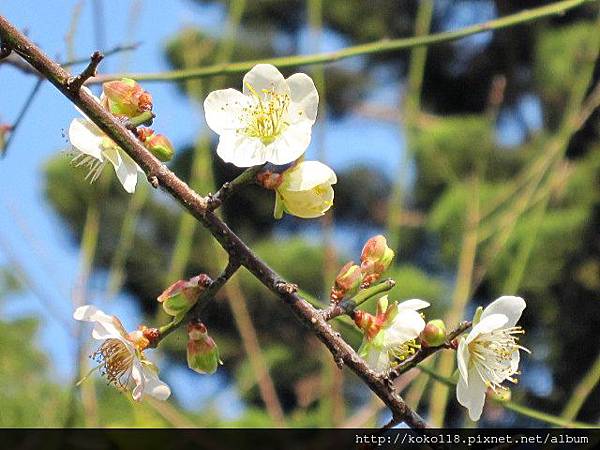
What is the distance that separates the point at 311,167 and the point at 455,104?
21.5 ft

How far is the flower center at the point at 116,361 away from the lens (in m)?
0.55

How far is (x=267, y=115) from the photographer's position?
0.55m

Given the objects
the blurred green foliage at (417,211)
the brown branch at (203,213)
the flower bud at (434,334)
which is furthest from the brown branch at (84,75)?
the blurred green foliage at (417,211)

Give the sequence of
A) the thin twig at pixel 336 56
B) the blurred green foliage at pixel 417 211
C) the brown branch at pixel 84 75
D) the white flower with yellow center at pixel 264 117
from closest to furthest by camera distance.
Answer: the brown branch at pixel 84 75 → the white flower with yellow center at pixel 264 117 → the thin twig at pixel 336 56 → the blurred green foliage at pixel 417 211

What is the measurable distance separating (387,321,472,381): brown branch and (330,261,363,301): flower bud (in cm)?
5

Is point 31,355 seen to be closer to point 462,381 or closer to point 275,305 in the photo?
point 275,305

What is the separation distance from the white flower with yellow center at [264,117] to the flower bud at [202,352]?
3.8 inches

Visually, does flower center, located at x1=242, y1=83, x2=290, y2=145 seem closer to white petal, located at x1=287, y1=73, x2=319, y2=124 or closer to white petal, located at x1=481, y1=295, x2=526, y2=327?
white petal, located at x1=287, y1=73, x2=319, y2=124

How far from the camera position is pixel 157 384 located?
0.50 metres

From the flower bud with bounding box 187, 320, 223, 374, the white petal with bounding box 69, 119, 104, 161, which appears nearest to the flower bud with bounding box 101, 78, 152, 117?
the white petal with bounding box 69, 119, 104, 161

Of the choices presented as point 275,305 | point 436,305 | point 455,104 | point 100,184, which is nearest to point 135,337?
point 100,184

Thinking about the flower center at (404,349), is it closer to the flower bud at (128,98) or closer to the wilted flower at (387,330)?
the wilted flower at (387,330)

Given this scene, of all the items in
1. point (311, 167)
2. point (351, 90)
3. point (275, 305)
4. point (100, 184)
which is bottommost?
point (275, 305)

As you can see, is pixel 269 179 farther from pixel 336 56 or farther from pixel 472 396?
pixel 336 56
